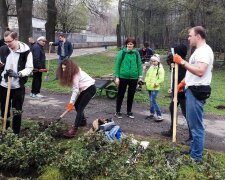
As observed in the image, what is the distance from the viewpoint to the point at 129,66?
806cm

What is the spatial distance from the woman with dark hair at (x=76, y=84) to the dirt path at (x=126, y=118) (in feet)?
3.13

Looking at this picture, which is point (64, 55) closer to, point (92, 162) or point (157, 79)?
point (157, 79)

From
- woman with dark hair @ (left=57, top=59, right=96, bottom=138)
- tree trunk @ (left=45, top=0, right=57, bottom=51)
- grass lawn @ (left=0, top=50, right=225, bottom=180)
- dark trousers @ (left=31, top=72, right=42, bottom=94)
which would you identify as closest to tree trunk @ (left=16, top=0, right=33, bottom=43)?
dark trousers @ (left=31, top=72, right=42, bottom=94)

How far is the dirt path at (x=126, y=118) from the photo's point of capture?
24.4 ft

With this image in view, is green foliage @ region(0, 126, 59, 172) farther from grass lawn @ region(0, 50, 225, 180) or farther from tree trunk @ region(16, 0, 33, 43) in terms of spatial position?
tree trunk @ region(16, 0, 33, 43)

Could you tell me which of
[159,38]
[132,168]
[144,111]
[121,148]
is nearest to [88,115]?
[144,111]

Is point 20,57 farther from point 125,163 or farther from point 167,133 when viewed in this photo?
point 167,133

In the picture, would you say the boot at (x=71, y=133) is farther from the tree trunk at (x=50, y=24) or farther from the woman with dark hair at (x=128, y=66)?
the tree trunk at (x=50, y=24)

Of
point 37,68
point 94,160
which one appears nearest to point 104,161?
point 94,160

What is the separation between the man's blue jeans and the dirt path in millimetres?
1266

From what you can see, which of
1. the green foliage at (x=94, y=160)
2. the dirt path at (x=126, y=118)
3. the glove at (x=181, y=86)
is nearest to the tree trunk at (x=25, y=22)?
the dirt path at (x=126, y=118)

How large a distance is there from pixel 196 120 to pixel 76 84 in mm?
2158

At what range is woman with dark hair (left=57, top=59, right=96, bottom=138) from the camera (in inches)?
251

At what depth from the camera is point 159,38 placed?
25.8m
